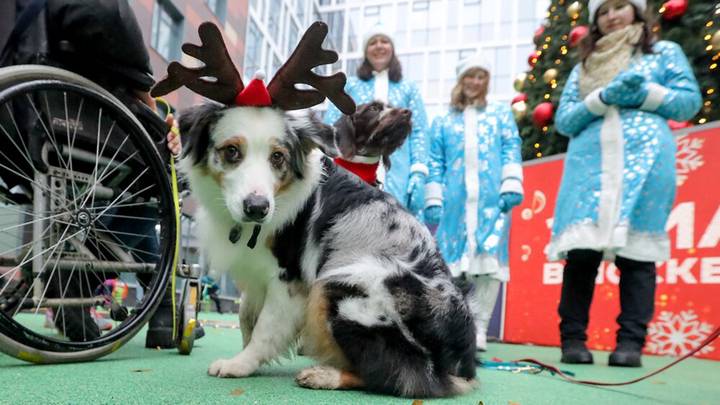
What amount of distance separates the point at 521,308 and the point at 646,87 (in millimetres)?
3157

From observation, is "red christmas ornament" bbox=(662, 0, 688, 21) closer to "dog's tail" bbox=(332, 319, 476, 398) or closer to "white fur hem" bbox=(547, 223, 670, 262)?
"white fur hem" bbox=(547, 223, 670, 262)

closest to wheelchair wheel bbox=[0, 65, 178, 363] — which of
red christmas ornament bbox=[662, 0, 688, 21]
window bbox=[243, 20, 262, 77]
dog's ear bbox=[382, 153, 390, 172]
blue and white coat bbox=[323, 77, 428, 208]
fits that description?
dog's ear bbox=[382, 153, 390, 172]

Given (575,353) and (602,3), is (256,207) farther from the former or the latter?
(602,3)

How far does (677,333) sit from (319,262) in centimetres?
399

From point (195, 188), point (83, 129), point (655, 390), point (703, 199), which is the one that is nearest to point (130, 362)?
point (195, 188)

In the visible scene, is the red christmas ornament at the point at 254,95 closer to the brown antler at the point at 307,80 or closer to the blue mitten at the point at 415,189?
the brown antler at the point at 307,80

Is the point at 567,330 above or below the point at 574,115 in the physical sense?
below

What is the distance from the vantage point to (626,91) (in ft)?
11.3

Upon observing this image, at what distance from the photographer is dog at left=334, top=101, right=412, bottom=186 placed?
327 cm

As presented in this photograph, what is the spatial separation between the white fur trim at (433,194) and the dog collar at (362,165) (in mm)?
1203

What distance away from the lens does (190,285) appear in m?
2.70

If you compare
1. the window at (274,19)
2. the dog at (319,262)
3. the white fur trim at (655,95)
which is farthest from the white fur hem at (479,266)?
the window at (274,19)

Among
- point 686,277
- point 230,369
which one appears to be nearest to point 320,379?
point 230,369

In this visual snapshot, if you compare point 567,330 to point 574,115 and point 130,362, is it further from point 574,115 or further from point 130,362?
point 130,362
